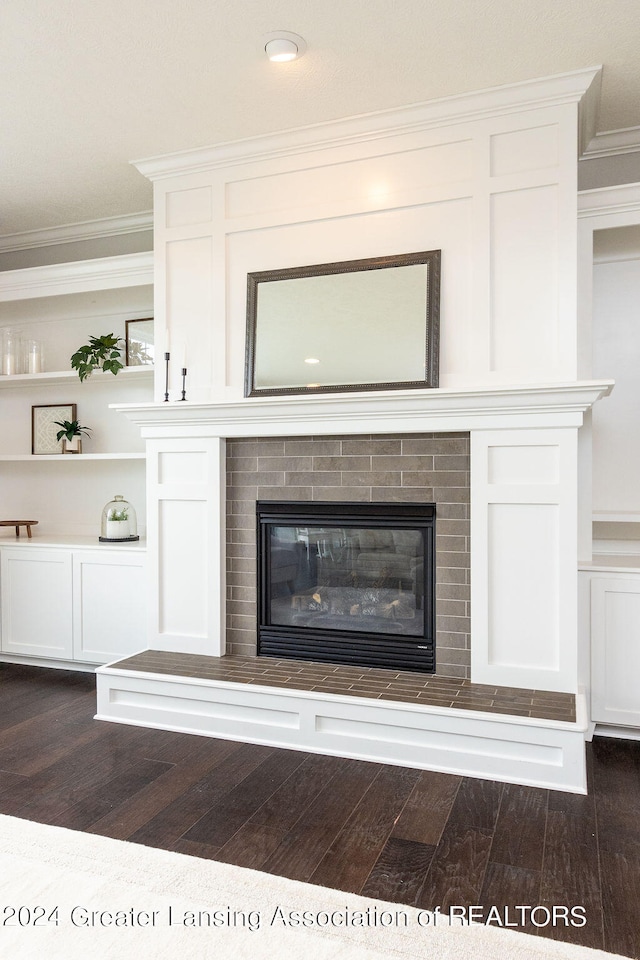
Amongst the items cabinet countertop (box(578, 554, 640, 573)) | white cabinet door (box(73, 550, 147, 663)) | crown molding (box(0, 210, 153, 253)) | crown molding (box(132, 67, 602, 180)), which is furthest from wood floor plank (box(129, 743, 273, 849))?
crown molding (box(0, 210, 153, 253))

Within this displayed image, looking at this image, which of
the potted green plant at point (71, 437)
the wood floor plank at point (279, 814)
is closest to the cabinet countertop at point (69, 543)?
the potted green plant at point (71, 437)

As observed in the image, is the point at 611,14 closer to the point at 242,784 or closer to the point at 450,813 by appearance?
the point at 450,813

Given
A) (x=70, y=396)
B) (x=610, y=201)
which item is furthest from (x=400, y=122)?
(x=70, y=396)

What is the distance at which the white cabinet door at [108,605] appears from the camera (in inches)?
152

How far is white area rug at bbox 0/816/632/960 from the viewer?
1678 mm

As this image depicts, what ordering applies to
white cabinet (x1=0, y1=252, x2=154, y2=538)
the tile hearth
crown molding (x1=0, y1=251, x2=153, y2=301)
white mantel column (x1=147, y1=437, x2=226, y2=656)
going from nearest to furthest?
the tile hearth → white mantel column (x1=147, y1=437, x2=226, y2=656) → crown molding (x1=0, y1=251, x2=153, y2=301) → white cabinet (x1=0, y1=252, x2=154, y2=538)

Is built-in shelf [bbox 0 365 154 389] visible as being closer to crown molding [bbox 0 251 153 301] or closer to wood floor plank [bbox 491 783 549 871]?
crown molding [bbox 0 251 153 301]

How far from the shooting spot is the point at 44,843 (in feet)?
6.99

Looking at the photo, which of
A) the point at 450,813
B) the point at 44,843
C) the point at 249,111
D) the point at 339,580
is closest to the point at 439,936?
the point at 450,813

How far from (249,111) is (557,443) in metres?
2.03

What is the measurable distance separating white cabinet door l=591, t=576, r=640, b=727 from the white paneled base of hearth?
31 centimetres

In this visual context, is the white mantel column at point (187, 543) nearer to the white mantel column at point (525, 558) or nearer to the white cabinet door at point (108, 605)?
the white cabinet door at point (108, 605)

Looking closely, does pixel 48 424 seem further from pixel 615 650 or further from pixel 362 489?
pixel 615 650

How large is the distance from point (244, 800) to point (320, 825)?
12.7 inches
